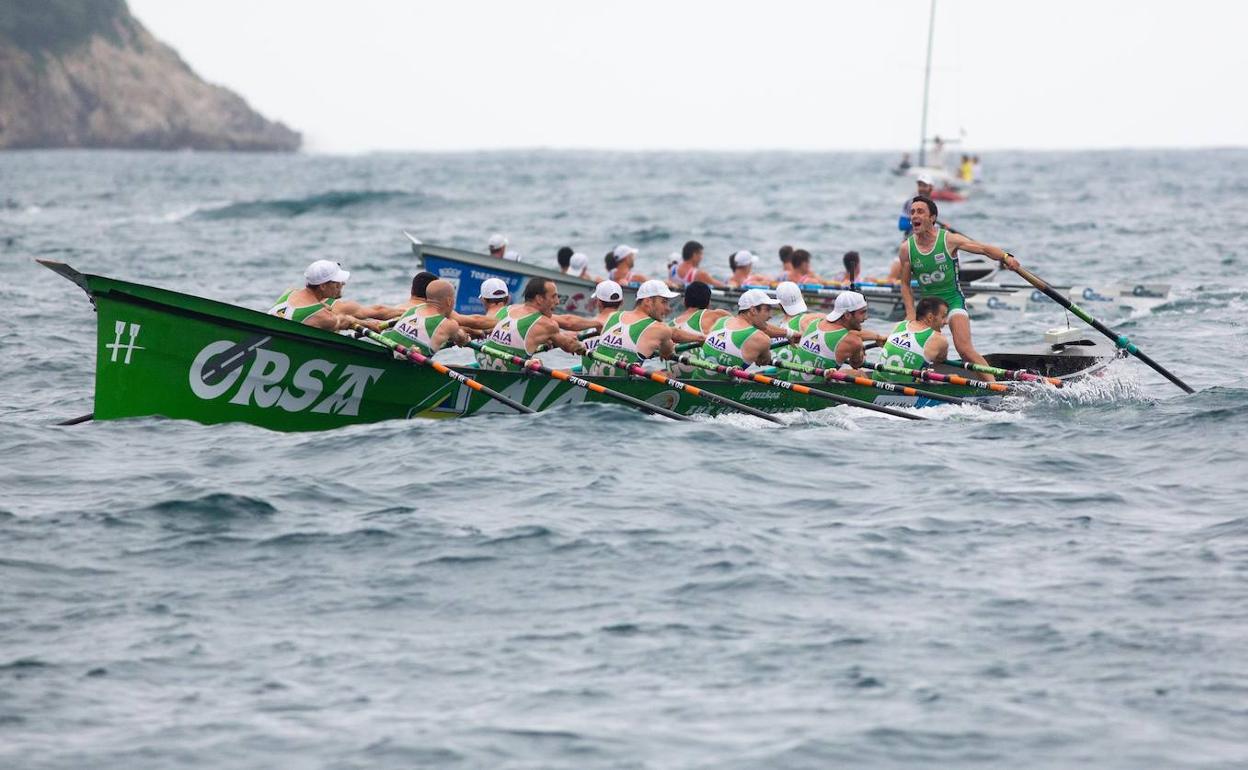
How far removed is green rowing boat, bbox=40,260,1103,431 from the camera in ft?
46.3

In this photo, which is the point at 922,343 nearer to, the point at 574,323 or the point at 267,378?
the point at 574,323

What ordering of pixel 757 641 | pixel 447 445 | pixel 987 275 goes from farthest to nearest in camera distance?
pixel 987 275, pixel 447 445, pixel 757 641

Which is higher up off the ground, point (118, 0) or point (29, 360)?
point (118, 0)

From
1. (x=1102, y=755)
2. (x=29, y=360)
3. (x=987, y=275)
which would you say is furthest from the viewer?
(x=987, y=275)

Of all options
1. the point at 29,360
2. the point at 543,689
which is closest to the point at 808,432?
the point at 543,689

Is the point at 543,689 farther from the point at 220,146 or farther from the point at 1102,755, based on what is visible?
the point at 220,146

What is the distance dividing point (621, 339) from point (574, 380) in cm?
88

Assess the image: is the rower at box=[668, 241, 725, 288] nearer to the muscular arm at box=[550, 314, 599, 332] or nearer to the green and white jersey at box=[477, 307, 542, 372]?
the muscular arm at box=[550, 314, 599, 332]

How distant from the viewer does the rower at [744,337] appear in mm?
16062

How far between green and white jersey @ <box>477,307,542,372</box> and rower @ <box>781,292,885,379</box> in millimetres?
2807

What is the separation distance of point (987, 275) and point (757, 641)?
20.0 m

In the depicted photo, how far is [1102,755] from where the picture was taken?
24.8 ft

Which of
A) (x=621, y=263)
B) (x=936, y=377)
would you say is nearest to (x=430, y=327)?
(x=936, y=377)

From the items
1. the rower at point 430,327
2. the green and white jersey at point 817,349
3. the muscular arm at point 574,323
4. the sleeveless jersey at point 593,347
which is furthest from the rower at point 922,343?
the rower at point 430,327
